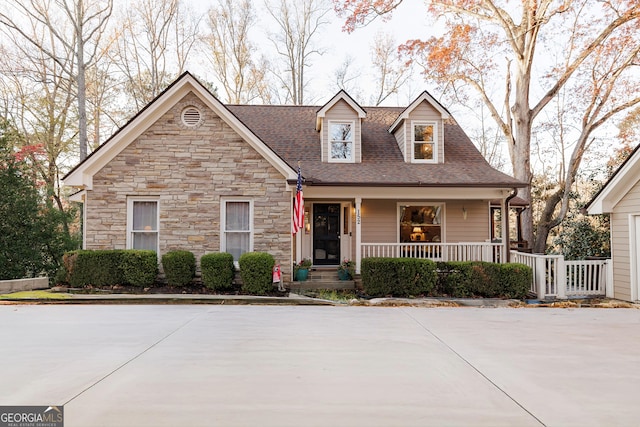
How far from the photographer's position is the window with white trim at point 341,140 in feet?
43.8

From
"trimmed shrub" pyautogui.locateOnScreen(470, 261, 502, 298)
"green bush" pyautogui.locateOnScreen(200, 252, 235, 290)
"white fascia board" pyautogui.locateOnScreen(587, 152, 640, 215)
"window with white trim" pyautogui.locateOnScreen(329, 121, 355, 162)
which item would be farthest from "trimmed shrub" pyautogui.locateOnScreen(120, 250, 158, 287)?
"white fascia board" pyautogui.locateOnScreen(587, 152, 640, 215)

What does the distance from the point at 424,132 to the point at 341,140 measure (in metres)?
2.81

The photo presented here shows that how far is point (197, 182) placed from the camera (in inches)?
436

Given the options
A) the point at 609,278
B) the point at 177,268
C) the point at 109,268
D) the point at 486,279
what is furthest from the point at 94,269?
the point at 609,278

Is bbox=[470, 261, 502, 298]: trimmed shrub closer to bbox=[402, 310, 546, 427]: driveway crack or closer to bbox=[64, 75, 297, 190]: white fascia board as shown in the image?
bbox=[402, 310, 546, 427]: driveway crack

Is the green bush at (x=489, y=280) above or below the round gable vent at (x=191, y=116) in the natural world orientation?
below

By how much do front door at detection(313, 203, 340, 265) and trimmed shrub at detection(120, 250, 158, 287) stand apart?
504 cm

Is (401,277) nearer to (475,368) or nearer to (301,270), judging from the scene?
(301,270)

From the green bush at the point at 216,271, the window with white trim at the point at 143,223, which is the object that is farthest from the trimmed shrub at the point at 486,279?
the window with white trim at the point at 143,223

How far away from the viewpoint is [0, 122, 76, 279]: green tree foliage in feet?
39.0

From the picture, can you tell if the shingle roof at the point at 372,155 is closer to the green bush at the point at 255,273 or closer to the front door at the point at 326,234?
the front door at the point at 326,234

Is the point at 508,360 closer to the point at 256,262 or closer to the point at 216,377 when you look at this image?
the point at 216,377

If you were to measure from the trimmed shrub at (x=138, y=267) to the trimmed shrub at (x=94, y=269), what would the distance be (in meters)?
0.17

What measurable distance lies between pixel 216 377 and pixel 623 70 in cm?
1796
